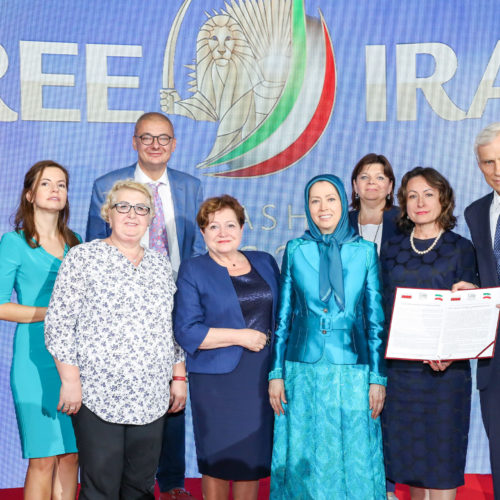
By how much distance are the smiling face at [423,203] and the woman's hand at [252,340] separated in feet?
2.87

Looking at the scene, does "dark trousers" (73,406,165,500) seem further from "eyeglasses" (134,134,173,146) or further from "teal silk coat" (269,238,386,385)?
"eyeglasses" (134,134,173,146)

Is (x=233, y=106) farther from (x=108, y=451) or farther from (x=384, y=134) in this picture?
(x=108, y=451)

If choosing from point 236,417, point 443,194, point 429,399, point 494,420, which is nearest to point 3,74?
point 236,417

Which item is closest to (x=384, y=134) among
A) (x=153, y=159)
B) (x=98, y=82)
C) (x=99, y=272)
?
(x=153, y=159)

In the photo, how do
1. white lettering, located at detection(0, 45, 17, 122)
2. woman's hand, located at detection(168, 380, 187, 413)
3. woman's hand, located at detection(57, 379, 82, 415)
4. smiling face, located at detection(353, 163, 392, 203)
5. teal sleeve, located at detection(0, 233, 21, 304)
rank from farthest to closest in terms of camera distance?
white lettering, located at detection(0, 45, 17, 122) < smiling face, located at detection(353, 163, 392, 203) < teal sleeve, located at detection(0, 233, 21, 304) < woman's hand, located at detection(168, 380, 187, 413) < woman's hand, located at detection(57, 379, 82, 415)

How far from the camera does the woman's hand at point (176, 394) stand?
2764mm

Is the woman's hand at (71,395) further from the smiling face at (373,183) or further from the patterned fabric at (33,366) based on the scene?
the smiling face at (373,183)

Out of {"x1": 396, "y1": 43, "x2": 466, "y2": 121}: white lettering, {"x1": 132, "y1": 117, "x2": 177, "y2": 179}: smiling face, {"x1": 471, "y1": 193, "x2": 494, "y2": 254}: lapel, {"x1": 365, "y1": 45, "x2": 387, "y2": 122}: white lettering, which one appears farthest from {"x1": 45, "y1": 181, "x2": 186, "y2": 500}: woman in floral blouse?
{"x1": 396, "y1": 43, "x2": 466, "y2": 121}: white lettering

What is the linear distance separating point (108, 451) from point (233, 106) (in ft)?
8.33

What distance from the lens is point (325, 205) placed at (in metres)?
2.65

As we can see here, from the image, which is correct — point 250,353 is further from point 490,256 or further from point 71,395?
point 490,256

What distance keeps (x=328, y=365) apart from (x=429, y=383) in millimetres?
516

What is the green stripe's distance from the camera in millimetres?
4273

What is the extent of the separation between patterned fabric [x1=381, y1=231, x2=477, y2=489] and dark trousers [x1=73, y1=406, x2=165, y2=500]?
41.6 inches
